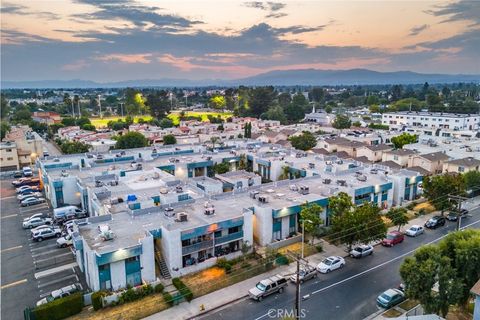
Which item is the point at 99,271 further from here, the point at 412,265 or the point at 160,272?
the point at 412,265

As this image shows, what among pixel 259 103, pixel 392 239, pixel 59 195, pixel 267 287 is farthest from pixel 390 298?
pixel 259 103

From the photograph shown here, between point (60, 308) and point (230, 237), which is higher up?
point (230, 237)

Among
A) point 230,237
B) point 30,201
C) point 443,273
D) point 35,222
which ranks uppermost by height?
point 443,273

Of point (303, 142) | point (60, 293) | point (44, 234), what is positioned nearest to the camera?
point (60, 293)

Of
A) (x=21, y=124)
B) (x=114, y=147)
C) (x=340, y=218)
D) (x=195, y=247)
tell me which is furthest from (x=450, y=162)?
(x=21, y=124)

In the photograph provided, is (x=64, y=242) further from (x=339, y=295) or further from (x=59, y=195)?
(x=339, y=295)
